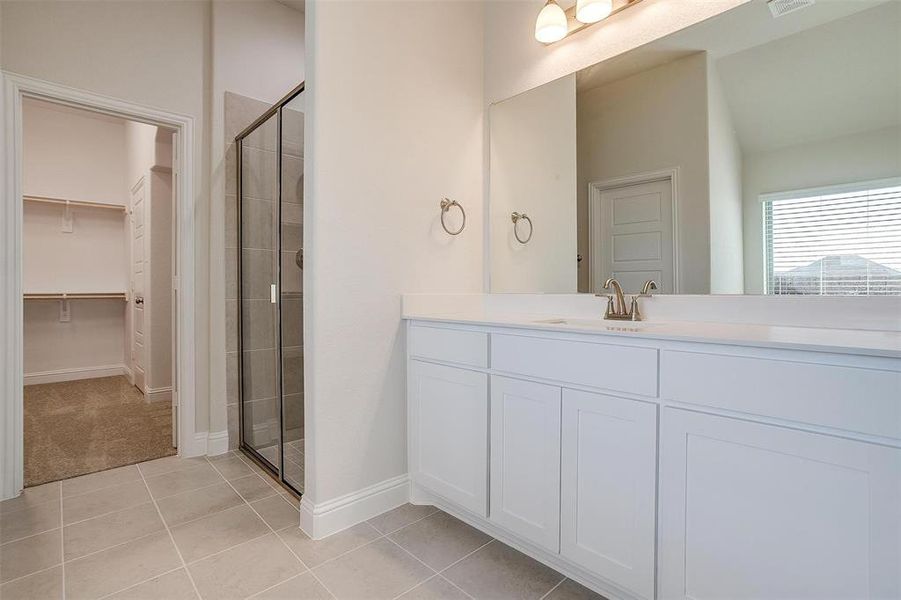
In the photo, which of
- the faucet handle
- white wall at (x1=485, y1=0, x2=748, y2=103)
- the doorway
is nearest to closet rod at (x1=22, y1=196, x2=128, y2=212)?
the doorway

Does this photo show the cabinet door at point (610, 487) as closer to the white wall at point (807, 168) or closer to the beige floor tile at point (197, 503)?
the white wall at point (807, 168)

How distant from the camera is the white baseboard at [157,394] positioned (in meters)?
3.86

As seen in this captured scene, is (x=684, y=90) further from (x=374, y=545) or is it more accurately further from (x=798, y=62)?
(x=374, y=545)

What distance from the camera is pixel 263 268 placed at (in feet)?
8.12

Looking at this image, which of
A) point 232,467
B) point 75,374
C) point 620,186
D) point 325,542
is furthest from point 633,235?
point 75,374

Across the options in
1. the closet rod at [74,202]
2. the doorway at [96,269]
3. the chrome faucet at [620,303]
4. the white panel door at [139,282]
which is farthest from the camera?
the closet rod at [74,202]

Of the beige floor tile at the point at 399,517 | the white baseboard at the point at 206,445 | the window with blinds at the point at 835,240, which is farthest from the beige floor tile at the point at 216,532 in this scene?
the window with blinds at the point at 835,240

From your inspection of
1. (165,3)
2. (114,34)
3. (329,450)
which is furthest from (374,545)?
(165,3)

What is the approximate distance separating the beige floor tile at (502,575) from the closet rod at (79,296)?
4947 millimetres

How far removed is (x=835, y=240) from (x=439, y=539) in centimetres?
175

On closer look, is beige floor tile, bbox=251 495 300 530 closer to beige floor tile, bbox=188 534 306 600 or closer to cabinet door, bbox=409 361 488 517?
beige floor tile, bbox=188 534 306 600

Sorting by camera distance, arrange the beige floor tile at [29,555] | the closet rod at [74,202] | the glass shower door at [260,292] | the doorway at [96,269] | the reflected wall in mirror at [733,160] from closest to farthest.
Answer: the reflected wall in mirror at [733,160] → the beige floor tile at [29,555] → the glass shower door at [260,292] → the doorway at [96,269] → the closet rod at [74,202]

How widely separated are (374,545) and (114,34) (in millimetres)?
2921

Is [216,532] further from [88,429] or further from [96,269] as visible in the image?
[96,269]
